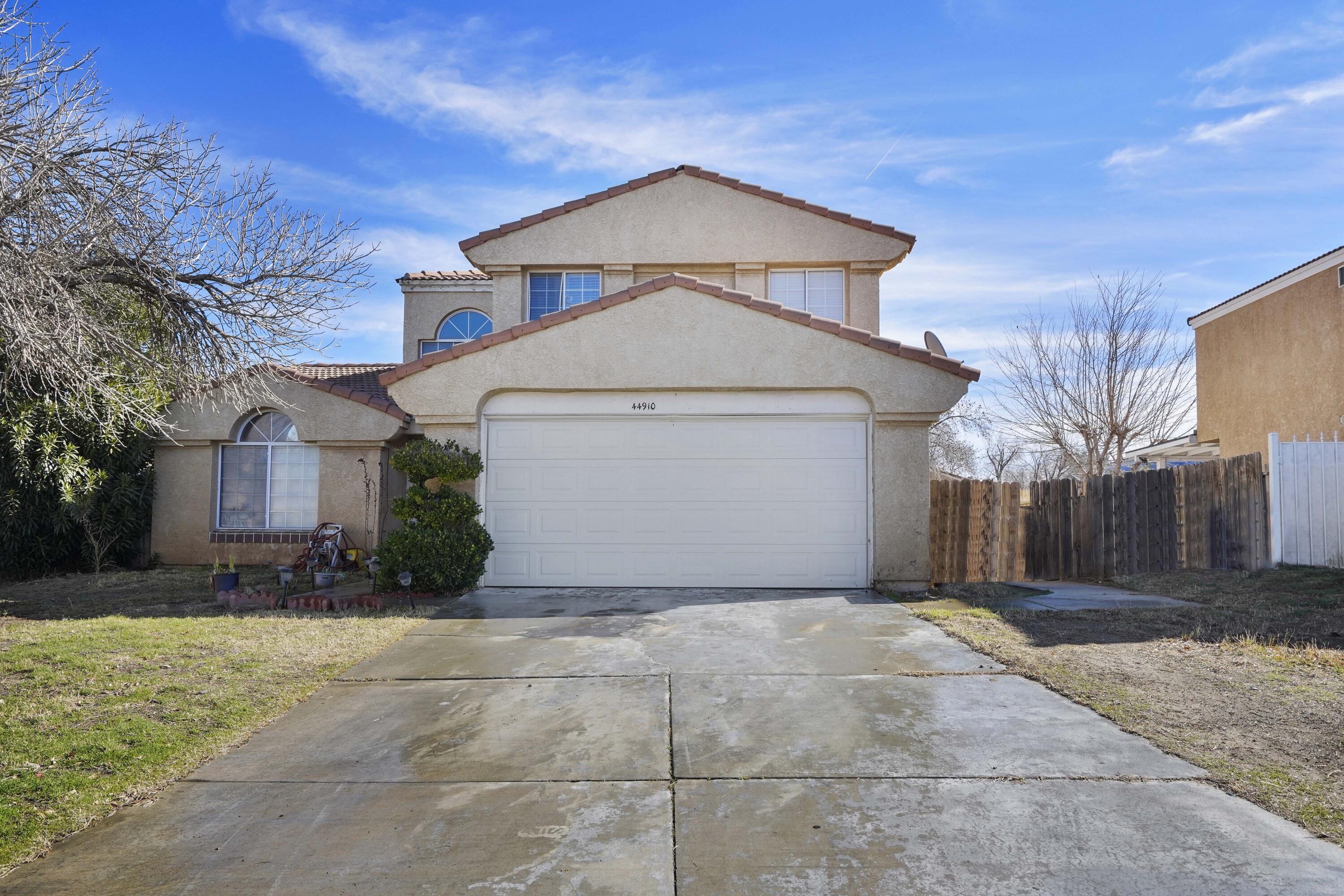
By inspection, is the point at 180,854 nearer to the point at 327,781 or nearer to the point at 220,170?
the point at 327,781

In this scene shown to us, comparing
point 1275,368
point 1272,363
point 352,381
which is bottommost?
point 352,381

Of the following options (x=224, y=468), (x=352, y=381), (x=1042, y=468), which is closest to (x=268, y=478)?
(x=224, y=468)

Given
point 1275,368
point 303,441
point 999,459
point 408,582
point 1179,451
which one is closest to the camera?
point 408,582

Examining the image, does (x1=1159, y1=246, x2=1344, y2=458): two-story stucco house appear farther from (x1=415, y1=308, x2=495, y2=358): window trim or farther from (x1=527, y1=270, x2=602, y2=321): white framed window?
(x1=415, y1=308, x2=495, y2=358): window trim

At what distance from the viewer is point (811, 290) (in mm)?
14703

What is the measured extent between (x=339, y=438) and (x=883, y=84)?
34.0 ft

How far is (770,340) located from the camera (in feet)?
36.7

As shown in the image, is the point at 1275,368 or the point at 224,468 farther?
the point at 1275,368

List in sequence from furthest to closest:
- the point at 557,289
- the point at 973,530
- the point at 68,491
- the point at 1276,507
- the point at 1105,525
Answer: the point at 557,289 → the point at 1105,525 → the point at 68,491 → the point at 973,530 → the point at 1276,507

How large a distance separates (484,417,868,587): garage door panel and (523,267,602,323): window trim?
13.2 feet

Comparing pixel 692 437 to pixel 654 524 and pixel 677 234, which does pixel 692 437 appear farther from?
pixel 677 234

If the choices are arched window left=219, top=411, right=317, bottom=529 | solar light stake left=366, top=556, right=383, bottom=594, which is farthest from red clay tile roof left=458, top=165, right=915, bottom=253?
solar light stake left=366, top=556, right=383, bottom=594

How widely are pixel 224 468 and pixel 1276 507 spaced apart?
674 inches

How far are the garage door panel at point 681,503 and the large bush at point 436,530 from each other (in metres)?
0.65
